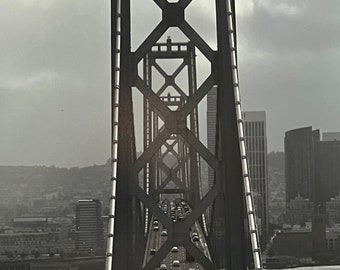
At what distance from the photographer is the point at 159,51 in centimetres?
1600

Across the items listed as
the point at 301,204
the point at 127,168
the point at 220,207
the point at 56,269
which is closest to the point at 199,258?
the point at 220,207

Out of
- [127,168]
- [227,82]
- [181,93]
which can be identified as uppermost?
[181,93]

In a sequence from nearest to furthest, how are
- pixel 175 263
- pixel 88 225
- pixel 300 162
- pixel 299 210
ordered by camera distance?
pixel 175 263
pixel 88 225
pixel 299 210
pixel 300 162

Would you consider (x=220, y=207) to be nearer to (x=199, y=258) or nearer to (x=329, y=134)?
(x=199, y=258)

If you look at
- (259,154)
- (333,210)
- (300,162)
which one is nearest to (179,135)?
(259,154)

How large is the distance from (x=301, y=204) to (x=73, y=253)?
6.04m

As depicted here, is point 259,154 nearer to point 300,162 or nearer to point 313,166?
point 300,162

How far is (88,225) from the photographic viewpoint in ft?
39.4

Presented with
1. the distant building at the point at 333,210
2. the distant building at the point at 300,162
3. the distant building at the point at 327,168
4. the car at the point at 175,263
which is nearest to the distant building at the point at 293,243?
the distant building at the point at 333,210

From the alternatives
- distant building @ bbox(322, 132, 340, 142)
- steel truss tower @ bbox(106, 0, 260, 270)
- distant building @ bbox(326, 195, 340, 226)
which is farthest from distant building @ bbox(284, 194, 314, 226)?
steel truss tower @ bbox(106, 0, 260, 270)

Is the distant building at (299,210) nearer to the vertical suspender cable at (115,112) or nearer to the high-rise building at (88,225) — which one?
the high-rise building at (88,225)

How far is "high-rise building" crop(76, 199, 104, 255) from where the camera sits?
36.0 feet

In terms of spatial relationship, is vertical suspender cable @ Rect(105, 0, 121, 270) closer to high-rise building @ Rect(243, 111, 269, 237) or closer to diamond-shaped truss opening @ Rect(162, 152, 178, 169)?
high-rise building @ Rect(243, 111, 269, 237)

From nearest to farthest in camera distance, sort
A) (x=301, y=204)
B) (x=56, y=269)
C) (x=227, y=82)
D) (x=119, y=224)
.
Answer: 1. (x=227, y=82)
2. (x=119, y=224)
3. (x=56, y=269)
4. (x=301, y=204)
